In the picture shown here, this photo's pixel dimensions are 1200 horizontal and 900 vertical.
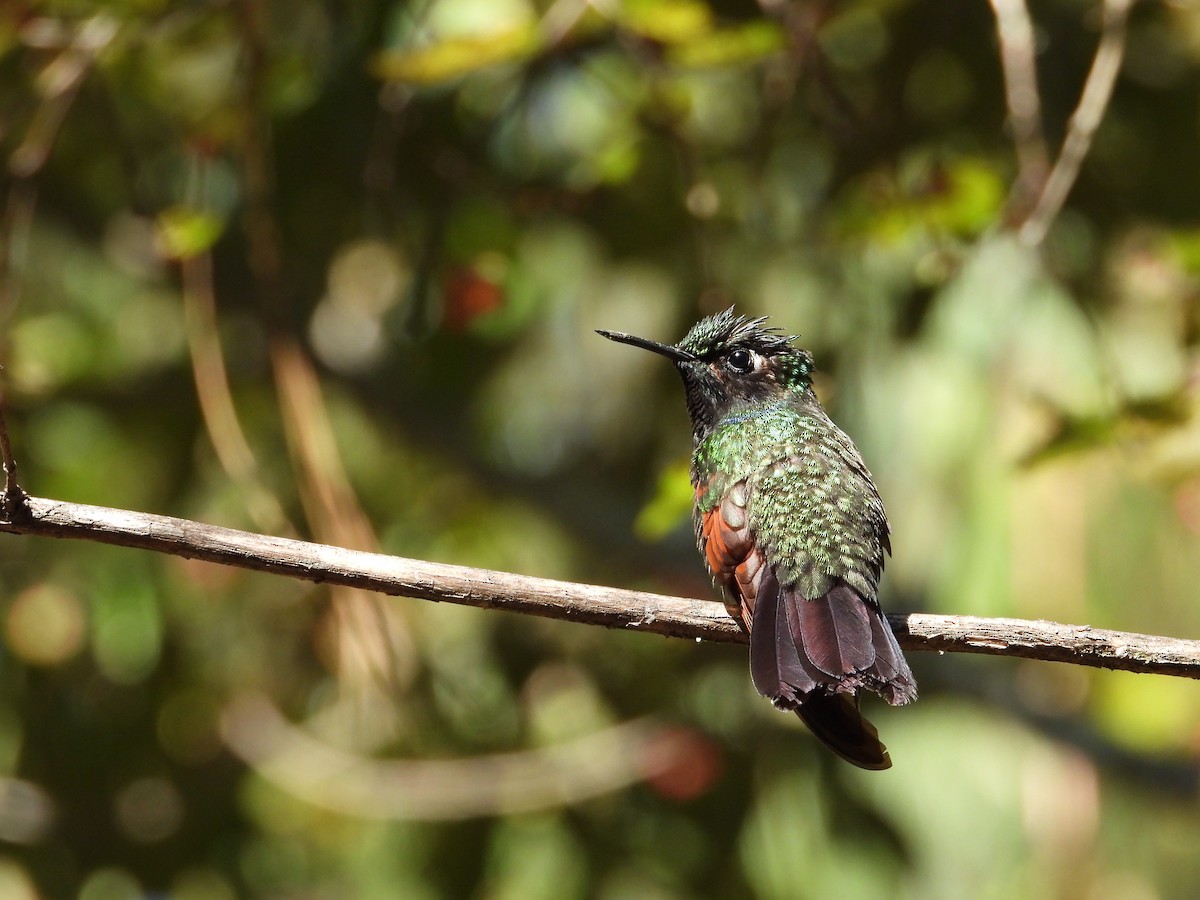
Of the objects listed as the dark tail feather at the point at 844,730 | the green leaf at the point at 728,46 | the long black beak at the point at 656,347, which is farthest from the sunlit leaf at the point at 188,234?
the dark tail feather at the point at 844,730

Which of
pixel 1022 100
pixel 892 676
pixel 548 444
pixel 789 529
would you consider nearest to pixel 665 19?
pixel 1022 100

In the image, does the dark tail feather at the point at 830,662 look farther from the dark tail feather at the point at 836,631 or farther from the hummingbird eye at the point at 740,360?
the hummingbird eye at the point at 740,360

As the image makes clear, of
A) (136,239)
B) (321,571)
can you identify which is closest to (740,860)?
(321,571)

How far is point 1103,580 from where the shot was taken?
4.09 m

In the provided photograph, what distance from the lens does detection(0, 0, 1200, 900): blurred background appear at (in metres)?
4.12

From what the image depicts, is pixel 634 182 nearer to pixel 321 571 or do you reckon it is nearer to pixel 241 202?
pixel 241 202

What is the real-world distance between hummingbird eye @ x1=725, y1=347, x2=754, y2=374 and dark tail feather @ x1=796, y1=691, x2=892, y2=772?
3.60 ft

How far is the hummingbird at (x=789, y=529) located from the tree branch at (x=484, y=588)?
226 mm

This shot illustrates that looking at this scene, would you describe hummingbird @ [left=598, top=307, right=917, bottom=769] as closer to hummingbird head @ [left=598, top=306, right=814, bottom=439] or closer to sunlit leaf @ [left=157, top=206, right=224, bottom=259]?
hummingbird head @ [left=598, top=306, right=814, bottom=439]

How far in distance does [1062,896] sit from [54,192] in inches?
179

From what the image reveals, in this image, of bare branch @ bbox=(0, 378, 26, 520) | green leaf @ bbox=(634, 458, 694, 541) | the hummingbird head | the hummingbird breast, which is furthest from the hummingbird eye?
bare branch @ bbox=(0, 378, 26, 520)

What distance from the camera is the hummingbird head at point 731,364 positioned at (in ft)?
11.1

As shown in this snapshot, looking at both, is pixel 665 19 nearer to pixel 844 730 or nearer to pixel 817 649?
pixel 817 649

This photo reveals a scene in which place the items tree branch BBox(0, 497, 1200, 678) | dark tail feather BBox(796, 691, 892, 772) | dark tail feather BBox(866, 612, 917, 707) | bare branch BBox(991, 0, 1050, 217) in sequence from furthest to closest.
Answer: bare branch BBox(991, 0, 1050, 217)
dark tail feather BBox(796, 691, 892, 772)
dark tail feather BBox(866, 612, 917, 707)
tree branch BBox(0, 497, 1200, 678)
